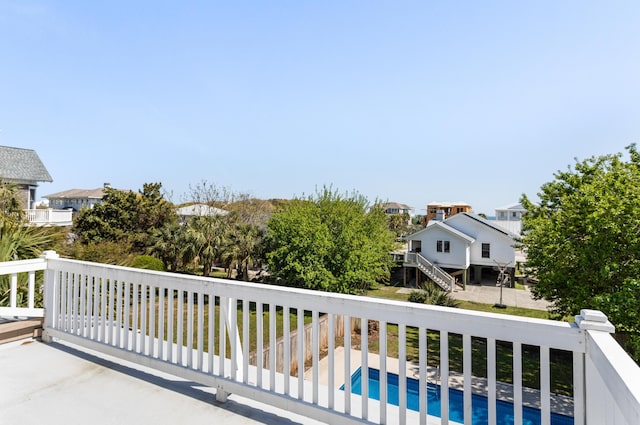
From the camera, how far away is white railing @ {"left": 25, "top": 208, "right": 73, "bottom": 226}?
1534cm

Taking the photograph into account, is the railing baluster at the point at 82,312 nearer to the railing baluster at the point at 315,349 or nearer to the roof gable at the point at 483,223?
the railing baluster at the point at 315,349

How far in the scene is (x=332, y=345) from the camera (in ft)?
6.54

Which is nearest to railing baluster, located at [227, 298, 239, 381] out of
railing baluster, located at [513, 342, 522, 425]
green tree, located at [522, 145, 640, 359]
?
railing baluster, located at [513, 342, 522, 425]

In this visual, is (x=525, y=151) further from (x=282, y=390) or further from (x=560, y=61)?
(x=282, y=390)

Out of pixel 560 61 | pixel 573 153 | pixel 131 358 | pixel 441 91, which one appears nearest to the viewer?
pixel 131 358

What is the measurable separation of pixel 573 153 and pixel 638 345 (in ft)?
25.2

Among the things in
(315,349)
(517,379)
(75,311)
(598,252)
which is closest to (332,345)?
(315,349)

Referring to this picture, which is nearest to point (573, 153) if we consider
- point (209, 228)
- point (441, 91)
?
point (441, 91)

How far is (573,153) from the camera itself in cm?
1245

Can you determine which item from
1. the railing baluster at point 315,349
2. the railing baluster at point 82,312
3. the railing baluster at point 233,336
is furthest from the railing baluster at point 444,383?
the railing baluster at point 82,312

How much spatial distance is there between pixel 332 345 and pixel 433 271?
2197 centimetres

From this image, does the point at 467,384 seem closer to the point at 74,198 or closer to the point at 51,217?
the point at 51,217

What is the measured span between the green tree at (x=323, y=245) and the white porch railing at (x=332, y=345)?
11318mm

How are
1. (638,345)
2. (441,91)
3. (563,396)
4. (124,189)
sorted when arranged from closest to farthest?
(638,345) → (563,396) → (441,91) → (124,189)
